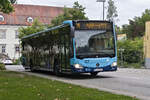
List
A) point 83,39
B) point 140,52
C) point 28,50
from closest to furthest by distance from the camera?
point 83,39 → point 28,50 → point 140,52

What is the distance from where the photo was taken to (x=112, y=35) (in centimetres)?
1914

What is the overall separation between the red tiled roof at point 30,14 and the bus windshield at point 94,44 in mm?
65462

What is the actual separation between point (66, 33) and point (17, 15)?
221 ft

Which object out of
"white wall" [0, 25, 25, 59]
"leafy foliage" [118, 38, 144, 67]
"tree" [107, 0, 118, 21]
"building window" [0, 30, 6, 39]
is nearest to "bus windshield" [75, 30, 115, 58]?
"leafy foliage" [118, 38, 144, 67]

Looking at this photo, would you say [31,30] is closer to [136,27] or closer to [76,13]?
[76,13]

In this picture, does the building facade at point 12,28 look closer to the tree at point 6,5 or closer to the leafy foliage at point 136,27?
the leafy foliage at point 136,27

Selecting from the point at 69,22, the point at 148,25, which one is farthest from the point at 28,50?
the point at 148,25

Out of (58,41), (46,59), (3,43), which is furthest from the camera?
(3,43)

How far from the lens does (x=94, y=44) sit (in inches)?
728

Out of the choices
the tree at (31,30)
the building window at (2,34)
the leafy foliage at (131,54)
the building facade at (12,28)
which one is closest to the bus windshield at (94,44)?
the leafy foliage at (131,54)

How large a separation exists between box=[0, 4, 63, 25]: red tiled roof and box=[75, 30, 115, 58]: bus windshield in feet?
215

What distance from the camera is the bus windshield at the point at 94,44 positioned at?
1834 centimetres

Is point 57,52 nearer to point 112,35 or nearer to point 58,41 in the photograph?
point 58,41

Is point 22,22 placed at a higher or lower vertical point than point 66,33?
higher
